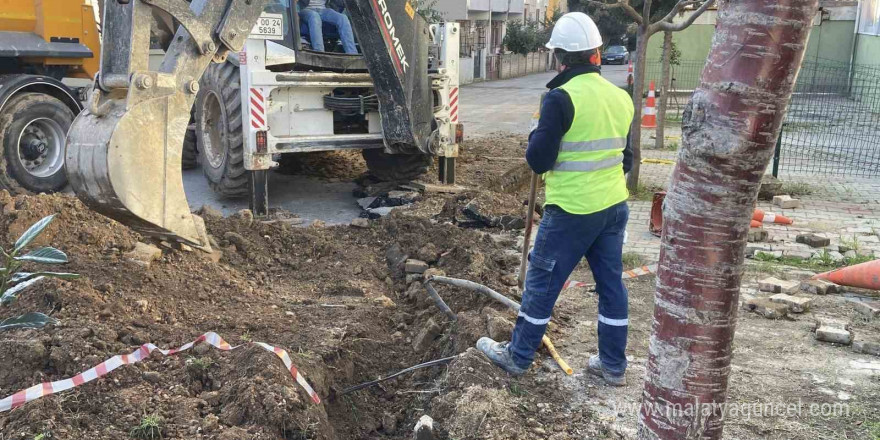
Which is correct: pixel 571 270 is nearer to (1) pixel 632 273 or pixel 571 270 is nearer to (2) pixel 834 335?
(2) pixel 834 335

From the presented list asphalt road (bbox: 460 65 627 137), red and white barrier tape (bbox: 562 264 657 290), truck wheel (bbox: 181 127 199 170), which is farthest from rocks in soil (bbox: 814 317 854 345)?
truck wheel (bbox: 181 127 199 170)

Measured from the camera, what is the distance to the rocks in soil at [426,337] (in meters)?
4.53

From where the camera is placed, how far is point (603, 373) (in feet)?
13.5

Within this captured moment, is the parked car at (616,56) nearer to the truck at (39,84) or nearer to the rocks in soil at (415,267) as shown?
the truck at (39,84)

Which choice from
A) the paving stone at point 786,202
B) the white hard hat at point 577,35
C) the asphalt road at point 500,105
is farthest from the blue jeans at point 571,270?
the asphalt road at point 500,105

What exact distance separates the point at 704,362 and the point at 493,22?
41.0m

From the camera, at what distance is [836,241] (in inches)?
280

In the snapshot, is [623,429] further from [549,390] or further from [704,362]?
[704,362]

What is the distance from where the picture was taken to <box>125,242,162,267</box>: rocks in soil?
4.99 meters

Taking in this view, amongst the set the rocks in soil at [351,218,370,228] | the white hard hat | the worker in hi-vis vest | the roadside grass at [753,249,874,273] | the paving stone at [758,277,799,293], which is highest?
the white hard hat

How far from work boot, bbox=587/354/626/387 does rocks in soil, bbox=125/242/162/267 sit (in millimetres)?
2928

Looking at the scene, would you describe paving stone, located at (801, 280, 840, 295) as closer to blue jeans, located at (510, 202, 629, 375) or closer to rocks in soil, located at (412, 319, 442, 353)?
blue jeans, located at (510, 202, 629, 375)

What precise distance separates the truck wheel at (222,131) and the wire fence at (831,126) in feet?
20.0

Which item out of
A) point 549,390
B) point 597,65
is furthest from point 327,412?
point 597,65
